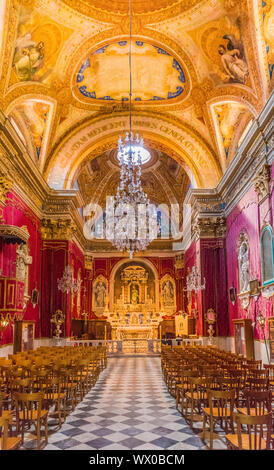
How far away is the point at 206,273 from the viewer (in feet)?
59.0

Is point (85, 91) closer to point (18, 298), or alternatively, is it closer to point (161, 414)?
point (18, 298)

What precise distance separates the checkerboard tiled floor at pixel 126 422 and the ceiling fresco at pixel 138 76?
886cm

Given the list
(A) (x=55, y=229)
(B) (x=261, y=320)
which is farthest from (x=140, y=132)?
(B) (x=261, y=320)

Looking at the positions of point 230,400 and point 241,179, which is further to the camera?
point 241,179

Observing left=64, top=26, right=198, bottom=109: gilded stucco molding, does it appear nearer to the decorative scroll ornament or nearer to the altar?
the decorative scroll ornament

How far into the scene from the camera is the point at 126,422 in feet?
22.6

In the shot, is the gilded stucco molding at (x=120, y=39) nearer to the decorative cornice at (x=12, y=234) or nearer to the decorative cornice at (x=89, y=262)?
the decorative cornice at (x=12, y=234)

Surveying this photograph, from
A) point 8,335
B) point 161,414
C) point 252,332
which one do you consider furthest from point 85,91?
point 161,414

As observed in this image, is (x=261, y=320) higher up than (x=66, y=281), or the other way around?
(x=66, y=281)

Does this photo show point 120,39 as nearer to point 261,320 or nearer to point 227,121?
point 227,121

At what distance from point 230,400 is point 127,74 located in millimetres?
13672

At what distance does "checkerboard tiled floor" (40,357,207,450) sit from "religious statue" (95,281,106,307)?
15.9 meters

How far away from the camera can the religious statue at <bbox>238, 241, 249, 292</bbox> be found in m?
14.4

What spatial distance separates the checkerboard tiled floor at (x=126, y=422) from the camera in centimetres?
569
